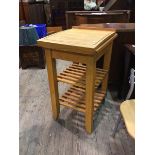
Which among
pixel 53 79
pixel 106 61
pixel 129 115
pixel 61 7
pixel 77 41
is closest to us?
pixel 129 115

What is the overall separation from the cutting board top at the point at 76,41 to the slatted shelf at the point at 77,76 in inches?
13.0

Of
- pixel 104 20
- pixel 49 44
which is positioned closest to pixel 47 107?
pixel 49 44

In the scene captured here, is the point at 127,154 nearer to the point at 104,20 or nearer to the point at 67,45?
the point at 67,45

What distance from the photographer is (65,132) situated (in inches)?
60.1

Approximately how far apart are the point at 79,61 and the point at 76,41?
0.13 metres

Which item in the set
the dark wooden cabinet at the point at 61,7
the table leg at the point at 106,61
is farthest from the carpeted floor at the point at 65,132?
the dark wooden cabinet at the point at 61,7

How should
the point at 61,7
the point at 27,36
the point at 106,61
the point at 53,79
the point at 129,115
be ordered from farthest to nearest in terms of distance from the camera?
the point at 61,7 → the point at 27,36 → the point at 106,61 → the point at 53,79 → the point at 129,115

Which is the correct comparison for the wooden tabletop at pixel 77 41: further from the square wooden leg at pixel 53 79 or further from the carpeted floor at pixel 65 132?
the carpeted floor at pixel 65 132

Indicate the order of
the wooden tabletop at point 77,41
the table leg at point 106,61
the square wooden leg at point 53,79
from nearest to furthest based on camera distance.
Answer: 1. the wooden tabletop at point 77,41
2. the square wooden leg at point 53,79
3. the table leg at point 106,61

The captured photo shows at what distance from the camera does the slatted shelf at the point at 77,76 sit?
1.48 m

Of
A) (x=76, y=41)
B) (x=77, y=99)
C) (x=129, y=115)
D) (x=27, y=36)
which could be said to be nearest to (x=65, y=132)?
(x=77, y=99)

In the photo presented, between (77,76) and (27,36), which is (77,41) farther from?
(27,36)
